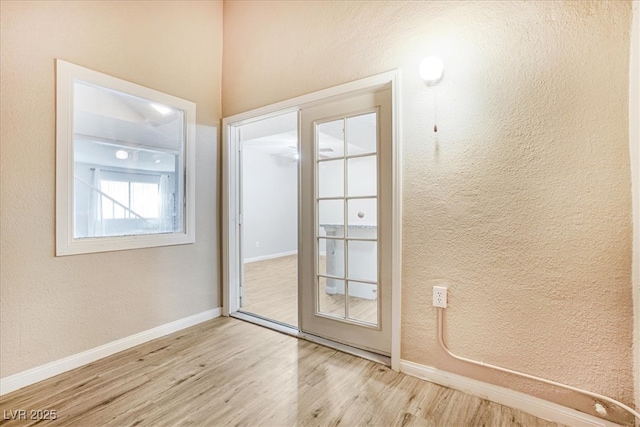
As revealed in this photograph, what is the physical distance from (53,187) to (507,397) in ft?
10.2

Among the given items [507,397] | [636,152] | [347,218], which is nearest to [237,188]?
[347,218]

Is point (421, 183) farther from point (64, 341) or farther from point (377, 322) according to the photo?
point (64, 341)

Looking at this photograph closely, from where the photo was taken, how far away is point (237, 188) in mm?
3125

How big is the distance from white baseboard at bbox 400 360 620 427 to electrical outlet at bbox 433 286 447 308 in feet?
1.40

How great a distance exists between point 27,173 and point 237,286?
190 cm

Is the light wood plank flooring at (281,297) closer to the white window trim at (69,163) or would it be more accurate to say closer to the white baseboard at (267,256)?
the white baseboard at (267,256)

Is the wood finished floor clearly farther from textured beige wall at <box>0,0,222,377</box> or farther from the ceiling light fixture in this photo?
the ceiling light fixture

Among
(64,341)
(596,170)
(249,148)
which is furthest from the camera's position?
(249,148)

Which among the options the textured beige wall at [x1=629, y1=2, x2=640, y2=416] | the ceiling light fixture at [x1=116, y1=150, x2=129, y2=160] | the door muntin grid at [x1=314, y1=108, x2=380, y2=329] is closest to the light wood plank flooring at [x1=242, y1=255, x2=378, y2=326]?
the door muntin grid at [x1=314, y1=108, x2=380, y2=329]

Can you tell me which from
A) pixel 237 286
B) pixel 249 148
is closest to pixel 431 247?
pixel 237 286

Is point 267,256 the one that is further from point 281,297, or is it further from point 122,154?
point 122,154

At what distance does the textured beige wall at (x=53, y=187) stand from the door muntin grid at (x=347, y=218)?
125 cm

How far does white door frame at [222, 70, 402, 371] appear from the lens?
77.9 inches

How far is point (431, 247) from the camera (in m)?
1.88
